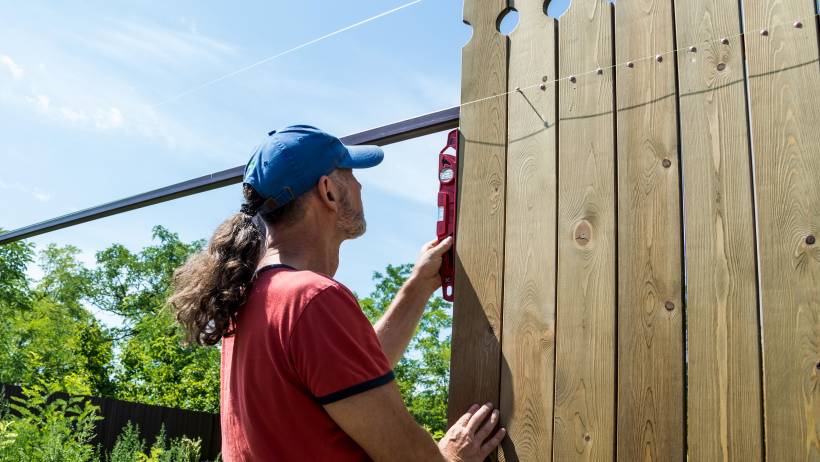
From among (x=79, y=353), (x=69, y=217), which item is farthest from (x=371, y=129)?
(x=79, y=353)

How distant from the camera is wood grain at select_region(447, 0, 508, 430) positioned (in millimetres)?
1901

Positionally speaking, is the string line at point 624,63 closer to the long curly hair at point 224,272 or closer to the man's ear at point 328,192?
the man's ear at point 328,192

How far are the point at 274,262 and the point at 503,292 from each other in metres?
0.60

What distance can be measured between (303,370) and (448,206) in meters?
0.78

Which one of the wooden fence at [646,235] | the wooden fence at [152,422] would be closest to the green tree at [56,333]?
the wooden fence at [152,422]

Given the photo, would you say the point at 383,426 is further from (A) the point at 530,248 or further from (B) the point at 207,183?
(B) the point at 207,183

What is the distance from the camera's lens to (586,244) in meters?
1.77

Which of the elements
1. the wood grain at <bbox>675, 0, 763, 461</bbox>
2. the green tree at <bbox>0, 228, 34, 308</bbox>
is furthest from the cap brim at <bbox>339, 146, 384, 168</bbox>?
the green tree at <bbox>0, 228, 34, 308</bbox>

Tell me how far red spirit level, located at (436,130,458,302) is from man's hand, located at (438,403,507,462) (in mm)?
355

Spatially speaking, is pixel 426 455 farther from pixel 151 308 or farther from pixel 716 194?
pixel 151 308

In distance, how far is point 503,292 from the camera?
1.90 meters

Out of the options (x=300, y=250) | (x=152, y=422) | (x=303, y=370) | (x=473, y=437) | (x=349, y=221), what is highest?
(x=349, y=221)

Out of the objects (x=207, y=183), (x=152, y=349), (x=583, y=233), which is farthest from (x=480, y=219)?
(x=152, y=349)

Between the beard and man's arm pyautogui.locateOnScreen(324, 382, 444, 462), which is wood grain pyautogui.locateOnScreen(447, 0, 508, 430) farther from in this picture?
man's arm pyautogui.locateOnScreen(324, 382, 444, 462)
